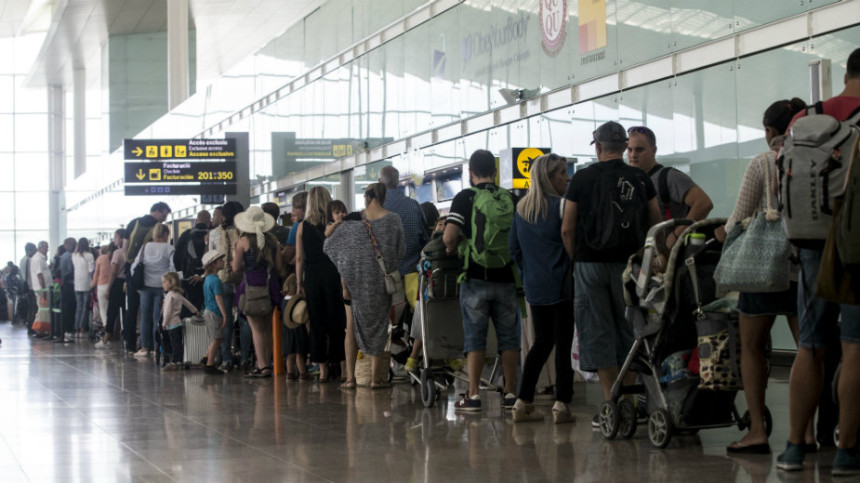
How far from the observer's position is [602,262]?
632cm

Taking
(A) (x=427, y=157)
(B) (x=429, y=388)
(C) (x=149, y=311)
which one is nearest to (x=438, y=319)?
(B) (x=429, y=388)

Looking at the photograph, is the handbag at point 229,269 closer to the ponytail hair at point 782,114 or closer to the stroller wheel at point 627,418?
the stroller wheel at point 627,418

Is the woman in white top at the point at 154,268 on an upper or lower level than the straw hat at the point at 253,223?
lower

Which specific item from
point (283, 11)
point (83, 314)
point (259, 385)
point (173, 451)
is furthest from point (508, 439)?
point (283, 11)

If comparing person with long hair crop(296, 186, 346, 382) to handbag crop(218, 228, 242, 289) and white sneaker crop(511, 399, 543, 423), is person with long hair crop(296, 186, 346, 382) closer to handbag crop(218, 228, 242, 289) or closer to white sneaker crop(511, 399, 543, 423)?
handbag crop(218, 228, 242, 289)

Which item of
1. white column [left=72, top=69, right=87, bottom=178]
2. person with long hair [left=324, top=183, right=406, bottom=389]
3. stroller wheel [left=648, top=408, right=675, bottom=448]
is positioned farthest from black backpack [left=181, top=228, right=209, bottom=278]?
white column [left=72, top=69, right=87, bottom=178]

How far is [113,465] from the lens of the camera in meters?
5.44

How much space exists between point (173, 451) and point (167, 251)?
8.20 meters

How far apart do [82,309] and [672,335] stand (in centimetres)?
1542

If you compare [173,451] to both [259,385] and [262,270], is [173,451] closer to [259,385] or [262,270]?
[259,385]

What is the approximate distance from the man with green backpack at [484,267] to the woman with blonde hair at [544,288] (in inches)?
15.8

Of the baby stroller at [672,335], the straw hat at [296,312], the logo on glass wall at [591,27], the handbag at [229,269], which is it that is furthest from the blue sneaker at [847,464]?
the handbag at [229,269]

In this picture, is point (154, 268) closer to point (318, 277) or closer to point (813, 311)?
point (318, 277)

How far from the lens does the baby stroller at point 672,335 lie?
5.73 meters
